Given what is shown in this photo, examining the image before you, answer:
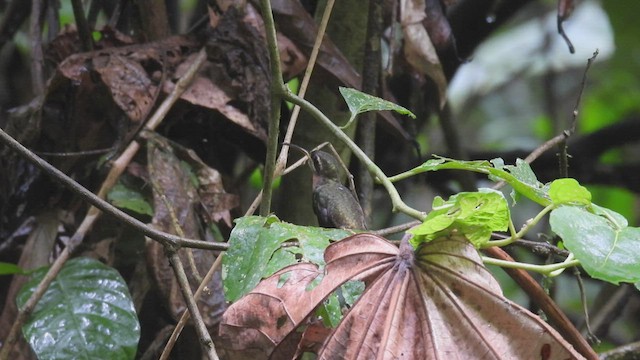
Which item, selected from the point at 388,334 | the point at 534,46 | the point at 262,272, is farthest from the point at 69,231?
the point at 534,46

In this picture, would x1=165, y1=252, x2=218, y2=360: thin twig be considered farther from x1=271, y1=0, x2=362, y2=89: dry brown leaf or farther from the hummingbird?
x1=271, y1=0, x2=362, y2=89: dry brown leaf

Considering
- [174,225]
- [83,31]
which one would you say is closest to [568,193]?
[174,225]

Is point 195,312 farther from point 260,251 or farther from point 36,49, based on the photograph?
point 36,49

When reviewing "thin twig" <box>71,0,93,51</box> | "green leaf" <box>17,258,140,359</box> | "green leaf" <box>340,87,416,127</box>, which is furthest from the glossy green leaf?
"thin twig" <box>71,0,93,51</box>

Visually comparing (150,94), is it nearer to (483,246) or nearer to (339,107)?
(339,107)

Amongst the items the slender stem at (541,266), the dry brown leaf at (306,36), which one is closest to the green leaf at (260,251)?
the slender stem at (541,266)

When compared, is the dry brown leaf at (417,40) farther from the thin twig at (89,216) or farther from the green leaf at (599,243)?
the green leaf at (599,243)

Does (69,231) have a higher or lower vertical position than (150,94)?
lower
